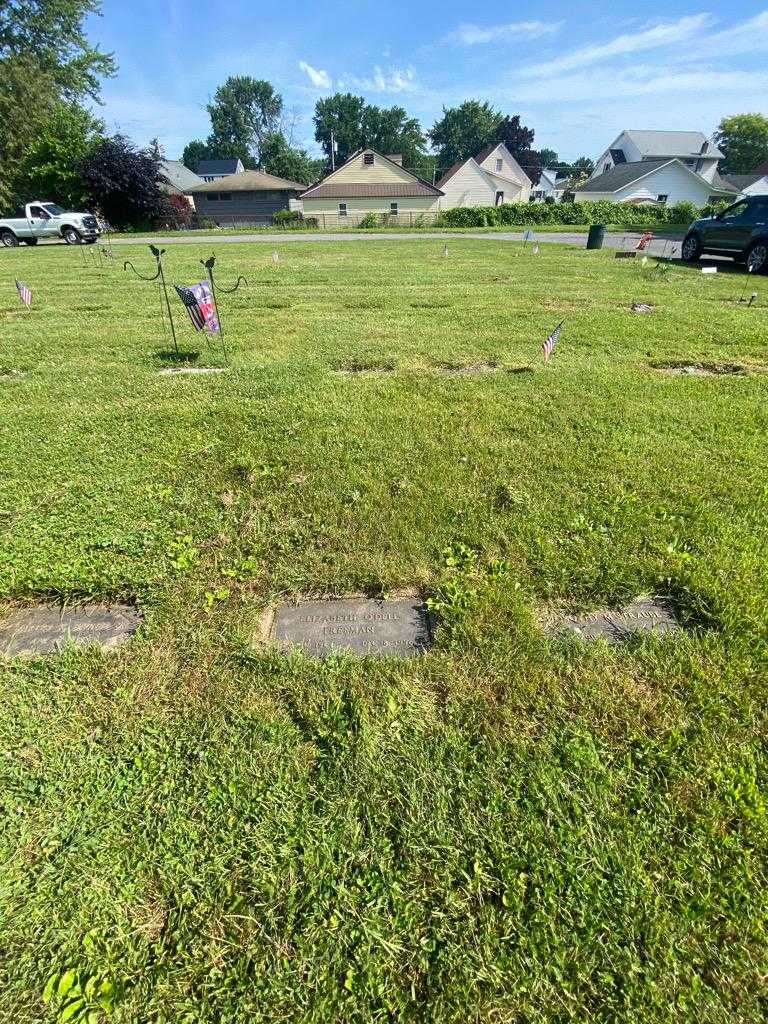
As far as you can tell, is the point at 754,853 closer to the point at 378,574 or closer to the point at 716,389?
the point at 378,574

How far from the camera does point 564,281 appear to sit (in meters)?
10.5

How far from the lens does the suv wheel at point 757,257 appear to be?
38.6ft

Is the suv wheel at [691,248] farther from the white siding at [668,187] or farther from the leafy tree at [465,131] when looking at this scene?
the leafy tree at [465,131]

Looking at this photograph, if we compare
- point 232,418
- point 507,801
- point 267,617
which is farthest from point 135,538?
point 507,801

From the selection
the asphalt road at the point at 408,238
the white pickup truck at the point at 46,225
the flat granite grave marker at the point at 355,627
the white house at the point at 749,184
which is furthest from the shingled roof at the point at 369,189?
the flat granite grave marker at the point at 355,627

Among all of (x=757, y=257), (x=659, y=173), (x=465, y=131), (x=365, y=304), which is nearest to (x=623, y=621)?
(x=365, y=304)

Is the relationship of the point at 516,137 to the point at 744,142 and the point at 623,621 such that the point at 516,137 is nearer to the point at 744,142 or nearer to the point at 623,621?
the point at 744,142

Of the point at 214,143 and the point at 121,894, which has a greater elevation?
the point at 214,143

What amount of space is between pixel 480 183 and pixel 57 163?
34.8 meters

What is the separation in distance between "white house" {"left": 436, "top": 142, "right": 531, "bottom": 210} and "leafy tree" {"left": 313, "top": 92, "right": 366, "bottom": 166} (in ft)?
126

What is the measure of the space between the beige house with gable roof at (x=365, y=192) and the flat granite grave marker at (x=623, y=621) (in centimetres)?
4539

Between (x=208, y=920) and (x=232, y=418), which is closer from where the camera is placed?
(x=208, y=920)

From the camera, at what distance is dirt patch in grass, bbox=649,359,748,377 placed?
199 inches

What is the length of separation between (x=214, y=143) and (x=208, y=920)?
109 metres
